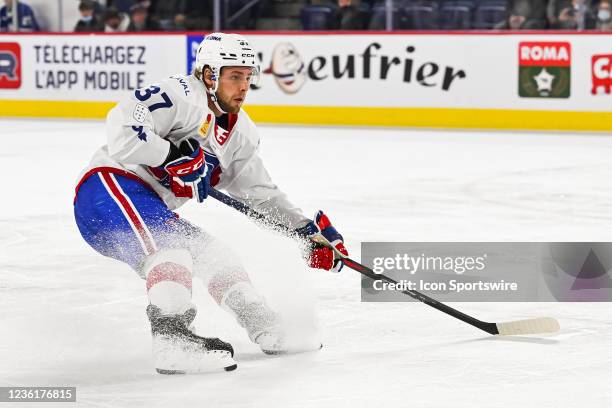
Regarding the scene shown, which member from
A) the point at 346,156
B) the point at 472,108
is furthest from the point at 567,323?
the point at 472,108

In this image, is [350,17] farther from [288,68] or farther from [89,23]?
[89,23]

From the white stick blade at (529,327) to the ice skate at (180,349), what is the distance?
86 centimetres

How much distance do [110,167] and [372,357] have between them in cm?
86

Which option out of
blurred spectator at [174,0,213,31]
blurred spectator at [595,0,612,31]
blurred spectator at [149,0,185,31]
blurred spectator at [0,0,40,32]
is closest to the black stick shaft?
blurred spectator at [595,0,612,31]

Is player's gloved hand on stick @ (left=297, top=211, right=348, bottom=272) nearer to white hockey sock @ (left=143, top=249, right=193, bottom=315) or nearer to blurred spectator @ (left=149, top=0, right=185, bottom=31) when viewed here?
white hockey sock @ (left=143, top=249, right=193, bottom=315)

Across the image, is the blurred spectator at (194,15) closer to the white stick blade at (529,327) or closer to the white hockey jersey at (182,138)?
the white hockey jersey at (182,138)

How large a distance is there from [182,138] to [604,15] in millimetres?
7195

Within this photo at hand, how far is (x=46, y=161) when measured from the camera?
7926mm

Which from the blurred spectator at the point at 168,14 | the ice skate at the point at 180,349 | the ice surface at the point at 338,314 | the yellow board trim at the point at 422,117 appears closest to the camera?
the ice surface at the point at 338,314

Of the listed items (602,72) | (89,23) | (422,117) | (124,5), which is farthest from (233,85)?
Answer: (124,5)

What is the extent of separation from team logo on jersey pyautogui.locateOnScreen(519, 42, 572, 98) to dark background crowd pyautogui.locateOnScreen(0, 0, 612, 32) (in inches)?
8.4

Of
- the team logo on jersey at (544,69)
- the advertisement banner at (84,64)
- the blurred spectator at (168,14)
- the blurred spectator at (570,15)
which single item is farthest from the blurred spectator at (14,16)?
the blurred spectator at (570,15)

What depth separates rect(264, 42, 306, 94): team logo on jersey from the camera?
10617 millimetres

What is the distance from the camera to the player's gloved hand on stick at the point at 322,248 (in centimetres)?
320
